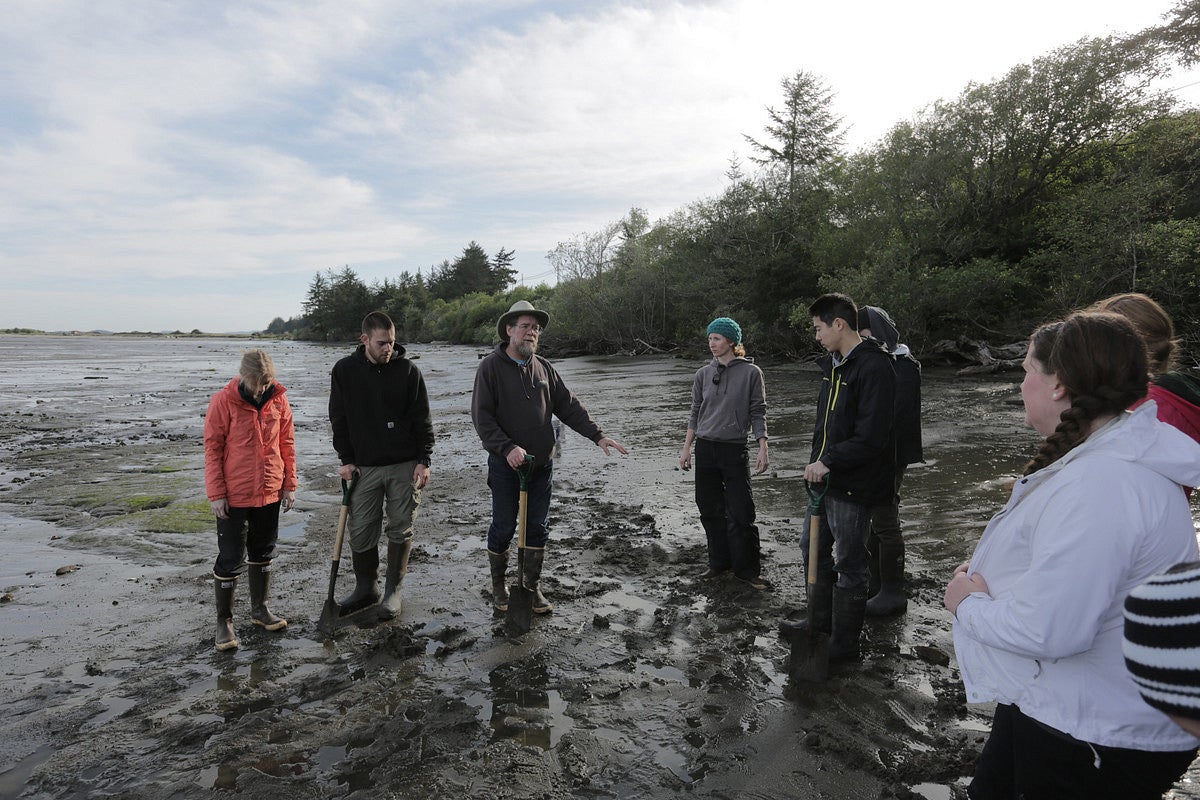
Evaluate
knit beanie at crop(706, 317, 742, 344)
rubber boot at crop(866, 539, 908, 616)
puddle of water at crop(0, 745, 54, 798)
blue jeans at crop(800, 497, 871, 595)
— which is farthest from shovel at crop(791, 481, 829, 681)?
puddle of water at crop(0, 745, 54, 798)

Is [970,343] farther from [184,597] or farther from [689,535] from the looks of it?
[184,597]

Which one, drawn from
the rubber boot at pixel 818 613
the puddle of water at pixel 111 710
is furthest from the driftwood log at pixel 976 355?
the puddle of water at pixel 111 710

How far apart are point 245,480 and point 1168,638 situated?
209 inches

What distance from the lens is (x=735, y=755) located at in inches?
136

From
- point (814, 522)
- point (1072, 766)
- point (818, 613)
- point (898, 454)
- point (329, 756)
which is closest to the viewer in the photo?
point (1072, 766)

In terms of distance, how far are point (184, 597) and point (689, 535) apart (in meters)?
4.86

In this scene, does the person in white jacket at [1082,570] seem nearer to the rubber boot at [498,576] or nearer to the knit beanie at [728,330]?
the knit beanie at [728,330]

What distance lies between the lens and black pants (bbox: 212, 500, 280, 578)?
Result: 5012mm

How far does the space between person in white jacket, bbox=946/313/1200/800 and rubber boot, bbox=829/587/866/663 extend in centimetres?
231

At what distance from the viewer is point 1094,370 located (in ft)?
5.80

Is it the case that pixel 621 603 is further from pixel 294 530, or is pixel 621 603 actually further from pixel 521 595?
pixel 294 530

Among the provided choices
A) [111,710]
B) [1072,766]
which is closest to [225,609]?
[111,710]

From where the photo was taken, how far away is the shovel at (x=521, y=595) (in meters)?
4.99

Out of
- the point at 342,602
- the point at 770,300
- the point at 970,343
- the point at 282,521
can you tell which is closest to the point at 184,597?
the point at 342,602
